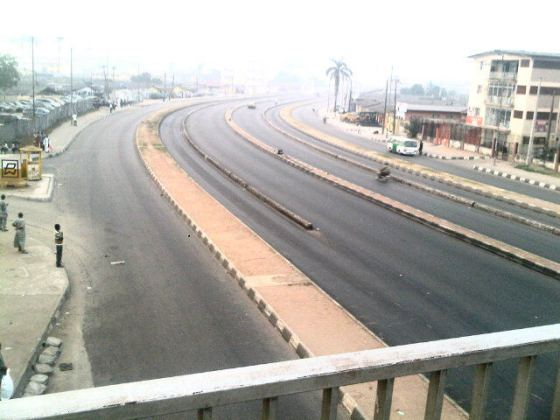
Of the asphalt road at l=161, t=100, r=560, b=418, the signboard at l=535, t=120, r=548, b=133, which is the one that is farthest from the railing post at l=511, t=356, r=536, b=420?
the signboard at l=535, t=120, r=548, b=133

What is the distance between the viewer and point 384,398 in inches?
144

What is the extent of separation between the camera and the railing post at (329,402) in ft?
11.4

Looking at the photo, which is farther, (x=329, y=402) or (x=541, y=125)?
(x=541, y=125)

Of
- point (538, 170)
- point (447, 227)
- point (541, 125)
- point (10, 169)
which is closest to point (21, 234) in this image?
point (10, 169)

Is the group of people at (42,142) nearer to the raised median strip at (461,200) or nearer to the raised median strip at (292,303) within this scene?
the raised median strip at (292,303)

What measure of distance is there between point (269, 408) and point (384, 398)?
0.77 m

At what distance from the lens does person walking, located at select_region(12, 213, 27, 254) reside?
16.6 m

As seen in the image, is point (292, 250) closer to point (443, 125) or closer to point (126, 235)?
point (126, 235)

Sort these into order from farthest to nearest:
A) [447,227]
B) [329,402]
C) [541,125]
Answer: [541,125] → [447,227] → [329,402]

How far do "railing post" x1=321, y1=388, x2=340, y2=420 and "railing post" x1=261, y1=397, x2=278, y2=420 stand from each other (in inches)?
12.8

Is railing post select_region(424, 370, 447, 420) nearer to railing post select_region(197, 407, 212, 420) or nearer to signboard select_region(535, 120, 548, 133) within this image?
railing post select_region(197, 407, 212, 420)

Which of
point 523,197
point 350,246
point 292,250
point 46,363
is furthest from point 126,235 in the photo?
point 523,197

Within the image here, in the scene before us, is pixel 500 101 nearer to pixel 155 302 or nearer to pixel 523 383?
pixel 155 302

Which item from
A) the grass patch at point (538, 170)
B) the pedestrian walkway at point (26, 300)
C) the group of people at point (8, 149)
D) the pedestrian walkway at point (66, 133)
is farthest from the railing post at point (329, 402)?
the grass patch at point (538, 170)
